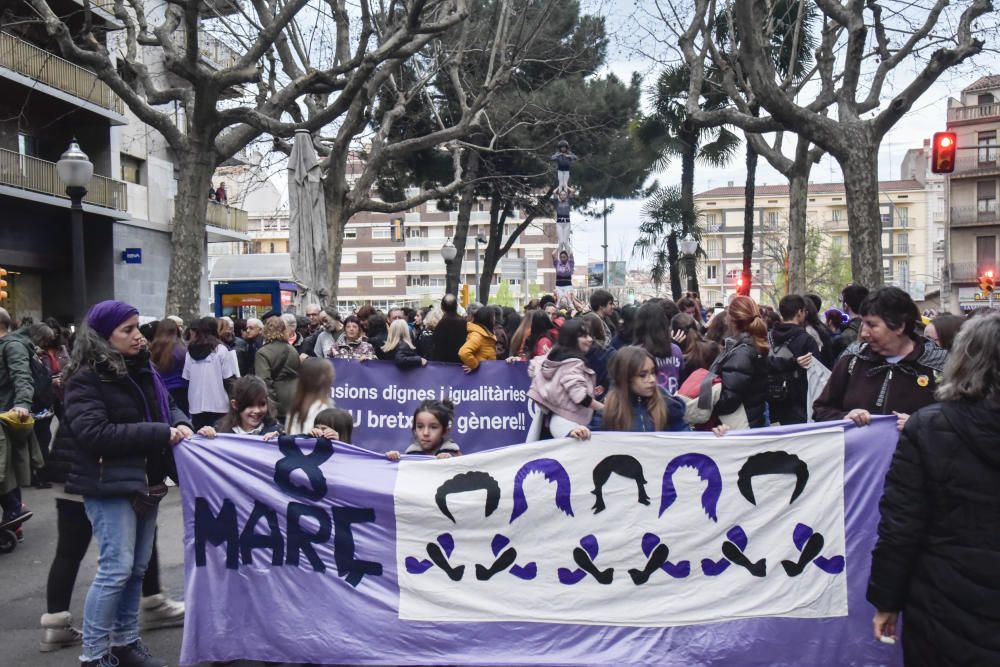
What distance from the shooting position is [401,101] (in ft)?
67.3

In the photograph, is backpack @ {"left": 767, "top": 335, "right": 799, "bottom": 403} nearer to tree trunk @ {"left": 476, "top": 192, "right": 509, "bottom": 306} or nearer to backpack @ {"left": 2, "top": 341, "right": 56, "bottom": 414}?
backpack @ {"left": 2, "top": 341, "right": 56, "bottom": 414}

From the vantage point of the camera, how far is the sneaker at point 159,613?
17.8 feet

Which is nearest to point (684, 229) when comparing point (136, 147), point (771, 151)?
point (771, 151)

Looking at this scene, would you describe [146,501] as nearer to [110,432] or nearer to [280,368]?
[110,432]

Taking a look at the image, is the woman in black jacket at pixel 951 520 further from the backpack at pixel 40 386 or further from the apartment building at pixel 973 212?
the apartment building at pixel 973 212

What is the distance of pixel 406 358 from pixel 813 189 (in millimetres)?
102093

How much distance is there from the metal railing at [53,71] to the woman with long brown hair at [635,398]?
19.6 meters

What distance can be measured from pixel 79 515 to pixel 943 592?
4.06m

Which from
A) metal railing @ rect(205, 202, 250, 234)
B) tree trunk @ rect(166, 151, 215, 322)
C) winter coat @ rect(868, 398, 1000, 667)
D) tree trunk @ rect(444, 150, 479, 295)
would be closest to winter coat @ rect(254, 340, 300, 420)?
winter coat @ rect(868, 398, 1000, 667)

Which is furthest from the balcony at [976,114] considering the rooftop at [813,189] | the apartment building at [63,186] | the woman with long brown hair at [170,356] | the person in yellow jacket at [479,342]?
the woman with long brown hair at [170,356]

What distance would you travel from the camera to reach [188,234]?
50.3 ft

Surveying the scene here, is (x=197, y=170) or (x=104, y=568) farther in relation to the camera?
(x=197, y=170)

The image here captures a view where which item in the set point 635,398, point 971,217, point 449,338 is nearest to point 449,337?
point 449,338

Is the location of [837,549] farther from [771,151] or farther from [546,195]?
[546,195]
